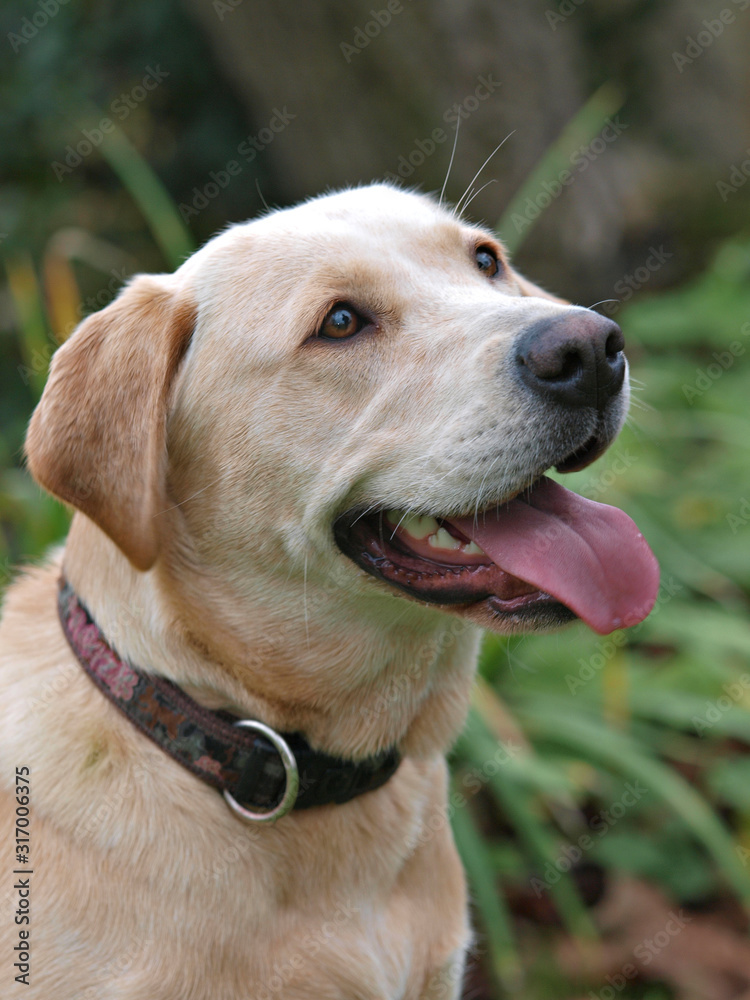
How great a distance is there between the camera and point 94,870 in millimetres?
2020

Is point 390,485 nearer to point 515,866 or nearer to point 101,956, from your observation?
point 101,956

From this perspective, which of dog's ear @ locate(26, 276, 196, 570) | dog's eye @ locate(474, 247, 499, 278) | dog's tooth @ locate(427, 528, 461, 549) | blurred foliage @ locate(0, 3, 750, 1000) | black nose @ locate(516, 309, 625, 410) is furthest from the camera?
blurred foliage @ locate(0, 3, 750, 1000)

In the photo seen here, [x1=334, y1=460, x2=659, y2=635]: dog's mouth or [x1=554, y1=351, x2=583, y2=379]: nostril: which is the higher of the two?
[x1=554, y1=351, x2=583, y2=379]: nostril

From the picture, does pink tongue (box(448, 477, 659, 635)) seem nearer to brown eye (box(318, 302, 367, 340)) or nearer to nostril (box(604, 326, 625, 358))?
nostril (box(604, 326, 625, 358))

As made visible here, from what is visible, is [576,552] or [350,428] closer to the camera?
[576,552]

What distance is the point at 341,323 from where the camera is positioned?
221 centimetres

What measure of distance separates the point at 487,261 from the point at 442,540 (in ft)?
2.43

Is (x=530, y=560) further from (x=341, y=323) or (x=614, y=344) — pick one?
(x=341, y=323)

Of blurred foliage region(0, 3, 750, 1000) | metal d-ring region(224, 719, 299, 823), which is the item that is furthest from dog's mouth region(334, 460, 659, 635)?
blurred foliage region(0, 3, 750, 1000)

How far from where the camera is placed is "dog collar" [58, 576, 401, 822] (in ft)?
6.68

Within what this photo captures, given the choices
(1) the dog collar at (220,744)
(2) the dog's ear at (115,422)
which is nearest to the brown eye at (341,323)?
(2) the dog's ear at (115,422)

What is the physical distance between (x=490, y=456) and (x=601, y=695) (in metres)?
2.05

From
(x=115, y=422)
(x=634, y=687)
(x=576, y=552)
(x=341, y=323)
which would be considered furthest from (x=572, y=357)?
(x=634, y=687)

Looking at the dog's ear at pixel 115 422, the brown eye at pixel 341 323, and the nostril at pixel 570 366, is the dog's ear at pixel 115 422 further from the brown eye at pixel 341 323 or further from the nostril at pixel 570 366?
the nostril at pixel 570 366
